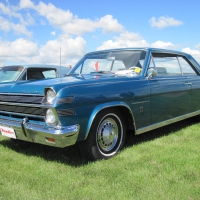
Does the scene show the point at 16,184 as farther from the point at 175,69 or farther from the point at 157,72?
the point at 175,69

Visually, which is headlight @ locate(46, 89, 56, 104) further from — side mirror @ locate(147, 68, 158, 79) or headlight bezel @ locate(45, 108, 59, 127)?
side mirror @ locate(147, 68, 158, 79)

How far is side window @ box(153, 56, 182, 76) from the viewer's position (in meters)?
4.70

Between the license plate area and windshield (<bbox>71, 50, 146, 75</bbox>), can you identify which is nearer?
the license plate area

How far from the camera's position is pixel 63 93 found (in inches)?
121

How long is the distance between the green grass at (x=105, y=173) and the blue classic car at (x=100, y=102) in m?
0.32

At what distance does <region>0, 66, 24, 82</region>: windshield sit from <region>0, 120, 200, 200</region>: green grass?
269cm

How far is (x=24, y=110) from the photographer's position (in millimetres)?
3443

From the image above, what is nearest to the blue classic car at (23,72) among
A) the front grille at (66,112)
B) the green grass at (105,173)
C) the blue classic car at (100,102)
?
the blue classic car at (100,102)

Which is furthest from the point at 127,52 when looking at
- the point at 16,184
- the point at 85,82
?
the point at 16,184

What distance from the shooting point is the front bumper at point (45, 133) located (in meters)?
3.11

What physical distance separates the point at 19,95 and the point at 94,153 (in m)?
1.23

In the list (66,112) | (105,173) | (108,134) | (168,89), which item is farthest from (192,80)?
(66,112)

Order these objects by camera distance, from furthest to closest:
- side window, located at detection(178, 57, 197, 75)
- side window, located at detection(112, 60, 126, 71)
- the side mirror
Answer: side window, located at detection(178, 57, 197, 75)
side window, located at detection(112, 60, 126, 71)
the side mirror

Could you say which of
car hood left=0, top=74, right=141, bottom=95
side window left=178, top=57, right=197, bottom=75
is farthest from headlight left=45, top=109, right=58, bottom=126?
side window left=178, top=57, right=197, bottom=75
